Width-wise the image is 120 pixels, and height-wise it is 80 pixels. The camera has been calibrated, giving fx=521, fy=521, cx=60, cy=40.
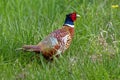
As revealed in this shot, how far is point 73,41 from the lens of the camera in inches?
221

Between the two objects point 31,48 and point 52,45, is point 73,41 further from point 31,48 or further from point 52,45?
point 31,48

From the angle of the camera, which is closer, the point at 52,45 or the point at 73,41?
the point at 52,45

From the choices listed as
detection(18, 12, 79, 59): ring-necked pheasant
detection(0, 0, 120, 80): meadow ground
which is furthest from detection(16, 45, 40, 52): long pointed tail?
detection(0, 0, 120, 80): meadow ground

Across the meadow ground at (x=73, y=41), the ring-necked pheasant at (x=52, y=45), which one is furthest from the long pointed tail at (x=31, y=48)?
the meadow ground at (x=73, y=41)

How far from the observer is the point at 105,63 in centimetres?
473

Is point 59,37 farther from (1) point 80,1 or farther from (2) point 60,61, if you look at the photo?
(1) point 80,1

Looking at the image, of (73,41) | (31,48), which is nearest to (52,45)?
(31,48)

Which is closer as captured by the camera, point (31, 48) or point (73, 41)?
point (31, 48)

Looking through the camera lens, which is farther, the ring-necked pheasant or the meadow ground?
the ring-necked pheasant

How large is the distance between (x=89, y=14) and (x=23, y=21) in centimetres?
79

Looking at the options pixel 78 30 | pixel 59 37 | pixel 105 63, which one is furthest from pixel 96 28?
pixel 105 63

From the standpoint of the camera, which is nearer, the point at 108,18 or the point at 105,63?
the point at 105,63

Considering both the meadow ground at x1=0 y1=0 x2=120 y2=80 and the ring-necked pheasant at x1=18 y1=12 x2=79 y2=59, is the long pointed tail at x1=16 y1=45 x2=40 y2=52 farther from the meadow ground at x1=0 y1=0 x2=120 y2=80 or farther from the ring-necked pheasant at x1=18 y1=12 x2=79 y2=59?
the meadow ground at x1=0 y1=0 x2=120 y2=80

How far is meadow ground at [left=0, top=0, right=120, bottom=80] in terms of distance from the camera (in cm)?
467
